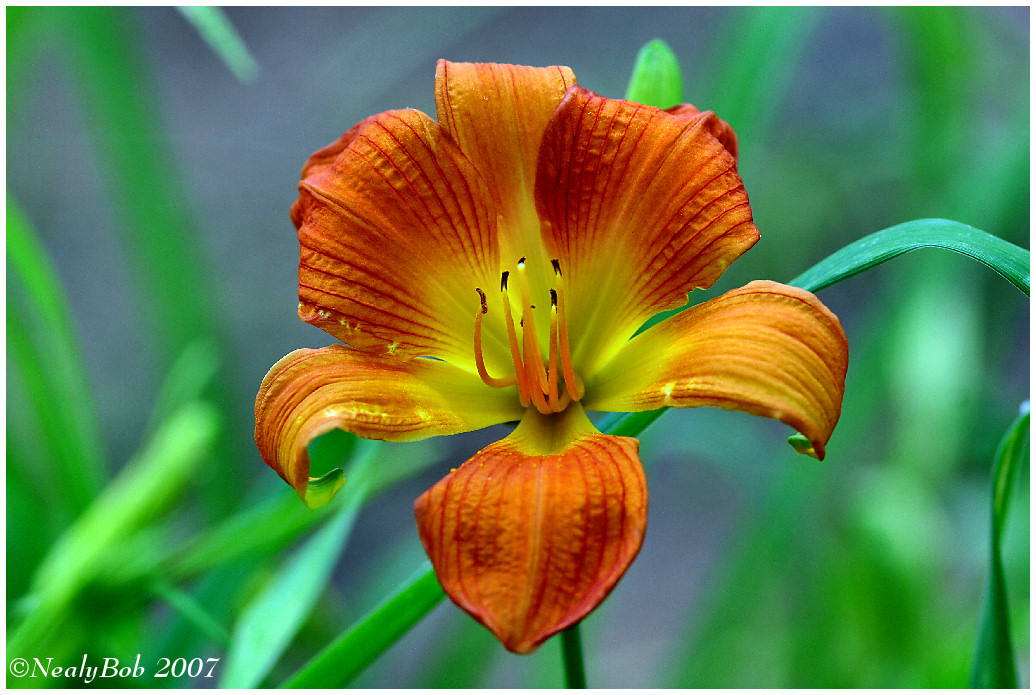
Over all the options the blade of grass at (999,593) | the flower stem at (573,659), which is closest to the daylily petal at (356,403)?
the flower stem at (573,659)

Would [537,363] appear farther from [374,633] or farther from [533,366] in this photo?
[374,633]

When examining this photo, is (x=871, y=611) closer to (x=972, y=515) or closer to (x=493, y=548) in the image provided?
(x=972, y=515)

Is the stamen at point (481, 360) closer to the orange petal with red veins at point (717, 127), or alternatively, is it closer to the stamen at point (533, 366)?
the stamen at point (533, 366)

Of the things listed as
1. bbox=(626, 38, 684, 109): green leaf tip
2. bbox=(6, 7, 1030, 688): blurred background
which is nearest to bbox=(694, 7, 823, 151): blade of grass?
bbox=(6, 7, 1030, 688): blurred background

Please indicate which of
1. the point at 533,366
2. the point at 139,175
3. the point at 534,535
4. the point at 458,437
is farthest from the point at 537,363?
the point at 458,437

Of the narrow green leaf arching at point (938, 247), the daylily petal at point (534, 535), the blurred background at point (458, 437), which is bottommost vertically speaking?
the blurred background at point (458, 437)

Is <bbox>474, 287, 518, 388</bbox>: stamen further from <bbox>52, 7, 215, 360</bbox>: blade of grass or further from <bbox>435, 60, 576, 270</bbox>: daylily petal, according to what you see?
<bbox>52, 7, 215, 360</bbox>: blade of grass

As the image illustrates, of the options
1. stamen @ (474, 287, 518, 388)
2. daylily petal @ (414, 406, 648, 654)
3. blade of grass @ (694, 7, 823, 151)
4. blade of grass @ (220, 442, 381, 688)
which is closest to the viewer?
daylily petal @ (414, 406, 648, 654)
